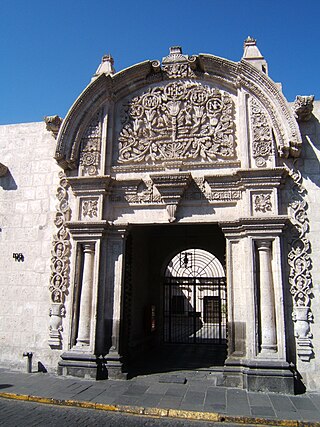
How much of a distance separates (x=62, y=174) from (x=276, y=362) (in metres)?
5.70

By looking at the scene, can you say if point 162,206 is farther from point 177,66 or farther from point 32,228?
point 177,66

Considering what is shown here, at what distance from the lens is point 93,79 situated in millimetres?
8172

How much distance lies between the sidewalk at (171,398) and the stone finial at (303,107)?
5.07 meters

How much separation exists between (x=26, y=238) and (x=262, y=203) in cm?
508

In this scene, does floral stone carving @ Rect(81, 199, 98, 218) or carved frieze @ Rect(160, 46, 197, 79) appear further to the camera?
carved frieze @ Rect(160, 46, 197, 79)

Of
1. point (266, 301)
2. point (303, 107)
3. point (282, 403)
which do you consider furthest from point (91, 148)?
point (282, 403)

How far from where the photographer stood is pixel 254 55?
306 inches

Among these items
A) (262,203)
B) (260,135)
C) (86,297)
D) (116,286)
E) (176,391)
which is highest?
(260,135)

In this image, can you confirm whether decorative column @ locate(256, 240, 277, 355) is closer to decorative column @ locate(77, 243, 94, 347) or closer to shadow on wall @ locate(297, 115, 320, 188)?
shadow on wall @ locate(297, 115, 320, 188)

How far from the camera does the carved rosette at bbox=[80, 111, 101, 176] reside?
787 cm

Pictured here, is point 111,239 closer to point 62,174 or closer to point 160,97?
point 62,174

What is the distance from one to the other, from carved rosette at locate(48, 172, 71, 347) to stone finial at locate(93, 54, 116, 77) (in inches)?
104

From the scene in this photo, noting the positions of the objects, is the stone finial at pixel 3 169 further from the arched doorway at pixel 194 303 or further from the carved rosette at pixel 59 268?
the arched doorway at pixel 194 303

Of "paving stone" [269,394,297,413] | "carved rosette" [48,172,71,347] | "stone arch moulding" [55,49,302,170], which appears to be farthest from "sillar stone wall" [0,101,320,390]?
"paving stone" [269,394,297,413]
